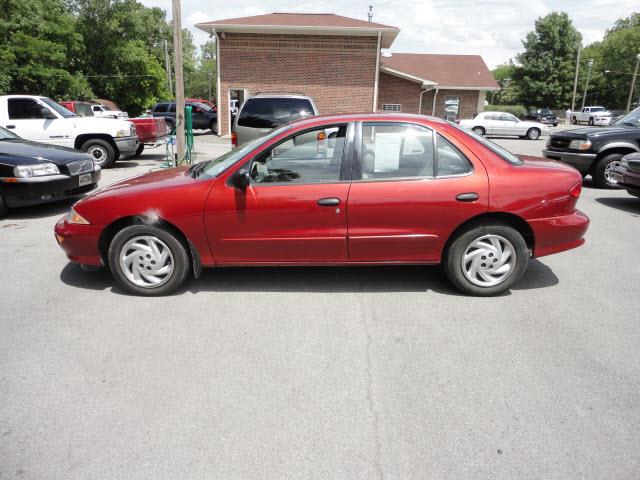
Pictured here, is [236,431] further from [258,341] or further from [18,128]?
[18,128]

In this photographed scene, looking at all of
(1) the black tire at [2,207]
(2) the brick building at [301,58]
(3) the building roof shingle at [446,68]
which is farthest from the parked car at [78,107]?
(3) the building roof shingle at [446,68]

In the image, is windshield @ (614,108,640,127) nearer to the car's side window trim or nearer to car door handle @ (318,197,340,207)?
the car's side window trim

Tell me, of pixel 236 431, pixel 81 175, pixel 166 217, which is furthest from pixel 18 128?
pixel 236 431

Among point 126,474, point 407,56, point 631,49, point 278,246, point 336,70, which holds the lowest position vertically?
point 126,474

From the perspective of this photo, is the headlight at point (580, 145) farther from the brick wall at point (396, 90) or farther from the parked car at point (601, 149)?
the brick wall at point (396, 90)

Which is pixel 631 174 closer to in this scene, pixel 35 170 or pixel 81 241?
pixel 81 241

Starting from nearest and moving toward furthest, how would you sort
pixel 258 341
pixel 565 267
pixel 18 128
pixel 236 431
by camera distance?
1. pixel 236 431
2. pixel 258 341
3. pixel 565 267
4. pixel 18 128

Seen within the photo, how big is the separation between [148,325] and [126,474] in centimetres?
173

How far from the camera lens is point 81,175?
792 centimetres

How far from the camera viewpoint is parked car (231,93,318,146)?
10.9 m

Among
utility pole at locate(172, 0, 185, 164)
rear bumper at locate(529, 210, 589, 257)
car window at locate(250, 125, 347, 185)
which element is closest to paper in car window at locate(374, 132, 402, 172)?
car window at locate(250, 125, 347, 185)

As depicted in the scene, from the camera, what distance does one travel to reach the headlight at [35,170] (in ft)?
23.7

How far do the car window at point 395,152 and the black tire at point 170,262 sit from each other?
1780 millimetres

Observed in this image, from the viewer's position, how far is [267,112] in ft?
35.9
